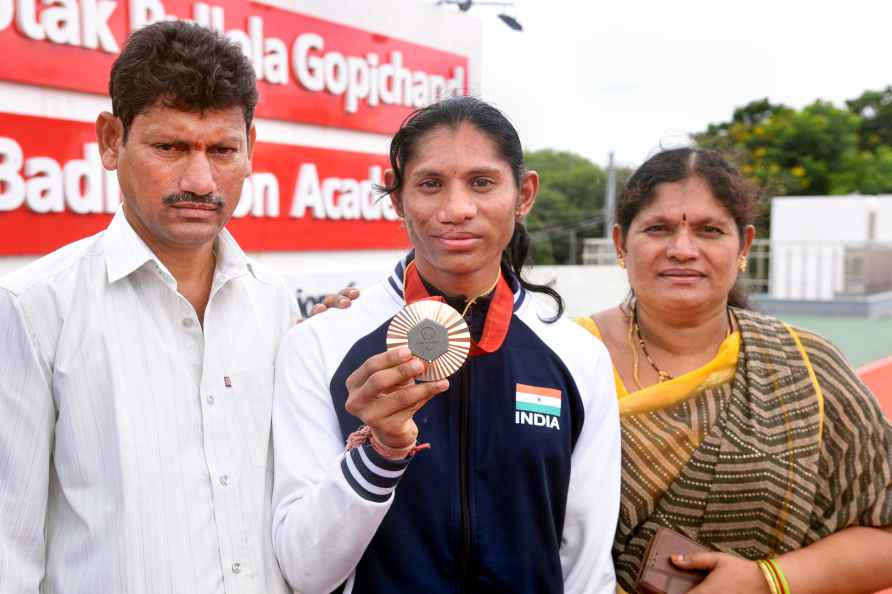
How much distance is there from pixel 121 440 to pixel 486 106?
1.08 m

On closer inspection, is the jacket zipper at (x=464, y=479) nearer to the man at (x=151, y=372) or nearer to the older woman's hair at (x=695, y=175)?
the man at (x=151, y=372)

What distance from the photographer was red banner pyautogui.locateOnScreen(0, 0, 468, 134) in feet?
12.8

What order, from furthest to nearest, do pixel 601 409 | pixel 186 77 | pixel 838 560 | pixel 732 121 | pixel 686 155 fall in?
pixel 732 121, pixel 686 155, pixel 838 560, pixel 601 409, pixel 186 77

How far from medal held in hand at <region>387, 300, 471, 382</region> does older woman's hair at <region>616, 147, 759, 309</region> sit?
3.25 feet

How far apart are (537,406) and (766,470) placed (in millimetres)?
710

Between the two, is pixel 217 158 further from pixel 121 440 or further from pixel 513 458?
pixel 513 458

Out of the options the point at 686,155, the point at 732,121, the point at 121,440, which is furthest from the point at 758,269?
the point at 732,121

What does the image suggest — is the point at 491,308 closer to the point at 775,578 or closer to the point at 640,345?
the point at 640,345

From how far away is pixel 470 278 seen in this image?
1931mm

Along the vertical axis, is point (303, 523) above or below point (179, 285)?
below

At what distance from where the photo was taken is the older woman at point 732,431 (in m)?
2.12

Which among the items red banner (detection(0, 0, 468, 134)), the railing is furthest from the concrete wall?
red banner (detection(0, 0, 468, 134))

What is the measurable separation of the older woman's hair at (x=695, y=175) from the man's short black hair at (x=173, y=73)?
1134 millimetres

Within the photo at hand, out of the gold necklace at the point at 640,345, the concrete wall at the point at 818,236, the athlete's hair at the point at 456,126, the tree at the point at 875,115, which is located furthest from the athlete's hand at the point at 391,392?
the tree at the point at 875,115
